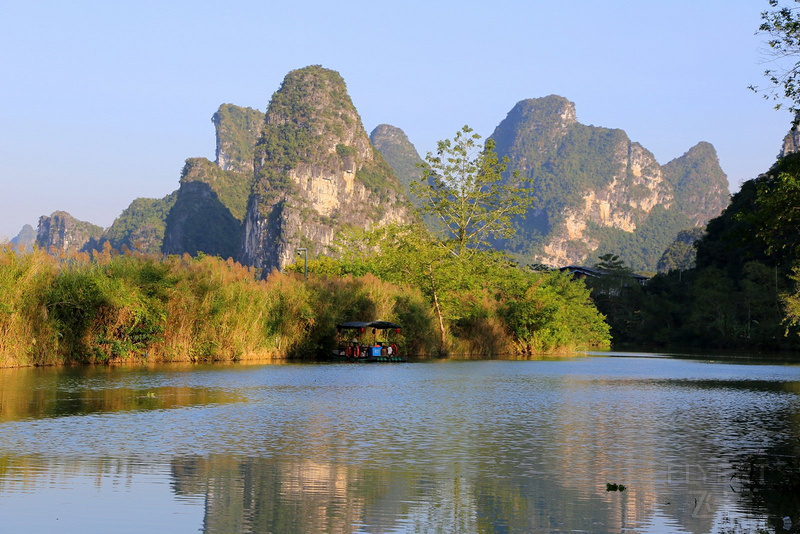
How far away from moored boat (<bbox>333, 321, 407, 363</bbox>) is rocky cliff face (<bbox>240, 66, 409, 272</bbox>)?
418ft

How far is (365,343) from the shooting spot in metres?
39.0

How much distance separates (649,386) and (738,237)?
9.70 metres

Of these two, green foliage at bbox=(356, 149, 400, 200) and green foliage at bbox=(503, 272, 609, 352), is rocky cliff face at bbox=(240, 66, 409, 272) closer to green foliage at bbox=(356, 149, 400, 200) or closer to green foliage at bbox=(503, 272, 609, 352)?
green foliage at bbox=(356, 149, 400, 200)

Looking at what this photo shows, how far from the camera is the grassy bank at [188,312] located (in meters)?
25.9

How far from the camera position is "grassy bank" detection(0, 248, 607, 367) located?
25859 millimetres

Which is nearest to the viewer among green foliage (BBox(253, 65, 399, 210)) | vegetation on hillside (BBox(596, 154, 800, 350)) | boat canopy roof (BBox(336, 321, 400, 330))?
boat canopy roof (BBox(336, 321, 400, 330))

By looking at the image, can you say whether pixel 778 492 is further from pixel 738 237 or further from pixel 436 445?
pixel 738 237

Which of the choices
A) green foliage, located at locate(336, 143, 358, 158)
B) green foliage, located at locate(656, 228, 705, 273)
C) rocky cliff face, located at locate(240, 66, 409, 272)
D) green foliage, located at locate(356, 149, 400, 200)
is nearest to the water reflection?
green foliage, located at locate(656, 228, 705, 273)

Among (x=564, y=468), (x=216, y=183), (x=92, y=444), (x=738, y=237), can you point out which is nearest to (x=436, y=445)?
(x=564, y=468)

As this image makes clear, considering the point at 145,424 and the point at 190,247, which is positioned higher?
the point at 190,247

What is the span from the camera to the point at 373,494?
7.70 metres

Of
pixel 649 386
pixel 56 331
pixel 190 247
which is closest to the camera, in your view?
pixel 649 386

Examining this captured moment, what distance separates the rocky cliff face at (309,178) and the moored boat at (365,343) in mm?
127271

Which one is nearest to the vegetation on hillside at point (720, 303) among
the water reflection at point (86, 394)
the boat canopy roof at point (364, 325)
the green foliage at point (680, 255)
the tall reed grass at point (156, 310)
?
the boat canopy roof at point (364, 325)
